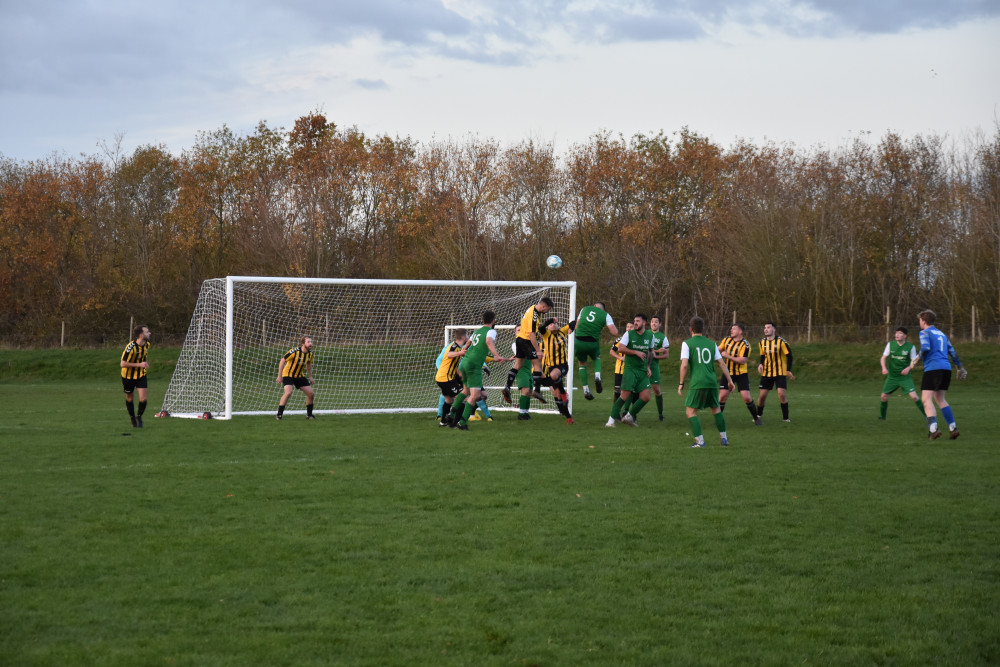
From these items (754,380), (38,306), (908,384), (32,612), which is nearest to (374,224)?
(38,306)

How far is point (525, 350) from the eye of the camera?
55.4 ft

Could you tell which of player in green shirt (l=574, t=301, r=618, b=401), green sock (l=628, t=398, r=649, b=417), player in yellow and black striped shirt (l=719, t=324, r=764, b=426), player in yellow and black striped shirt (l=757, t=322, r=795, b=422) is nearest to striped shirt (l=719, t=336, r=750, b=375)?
player in yellow and black striped shirt (l=719, t=324, r=764, b=426)

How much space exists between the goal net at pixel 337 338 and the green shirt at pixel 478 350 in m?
3.18

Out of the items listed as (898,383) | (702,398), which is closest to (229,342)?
(702,398)

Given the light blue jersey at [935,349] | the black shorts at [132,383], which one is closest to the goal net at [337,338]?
the black shorts at [132,383]

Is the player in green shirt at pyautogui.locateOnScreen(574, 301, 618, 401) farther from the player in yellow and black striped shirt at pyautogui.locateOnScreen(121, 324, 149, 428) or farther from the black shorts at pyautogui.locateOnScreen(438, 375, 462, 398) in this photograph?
the player in yellow and black striped shirt at pyautogui.locateOnScreen(121, 324, 149, 428)

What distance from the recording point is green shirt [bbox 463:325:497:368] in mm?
14914

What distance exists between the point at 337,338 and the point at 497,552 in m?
20.4

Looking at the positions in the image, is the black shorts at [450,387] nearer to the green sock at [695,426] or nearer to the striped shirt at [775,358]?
the green sock at [695,426]

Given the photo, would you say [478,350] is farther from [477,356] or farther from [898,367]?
[898,367]

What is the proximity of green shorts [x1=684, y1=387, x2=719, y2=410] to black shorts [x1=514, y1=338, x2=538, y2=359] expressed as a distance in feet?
15.7

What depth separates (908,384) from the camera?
17.7 m

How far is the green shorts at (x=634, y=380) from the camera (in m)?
15.5

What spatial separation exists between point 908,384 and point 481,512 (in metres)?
12.1
